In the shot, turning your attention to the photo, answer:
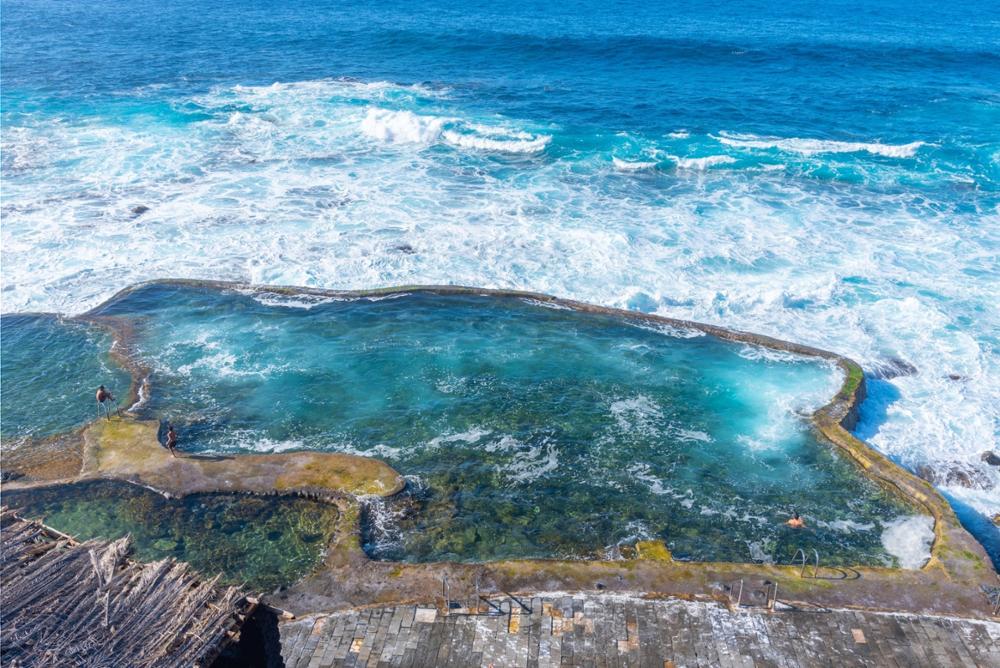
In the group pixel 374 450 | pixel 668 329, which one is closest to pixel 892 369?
pixel 668 329

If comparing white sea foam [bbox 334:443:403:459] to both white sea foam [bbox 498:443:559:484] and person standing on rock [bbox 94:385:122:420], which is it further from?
person standing on rock [bbox 94:385:122:420]

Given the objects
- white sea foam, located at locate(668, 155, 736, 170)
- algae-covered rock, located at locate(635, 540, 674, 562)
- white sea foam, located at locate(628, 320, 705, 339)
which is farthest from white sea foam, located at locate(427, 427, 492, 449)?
white sea foam, located at locate(668, 155, 736, 170)

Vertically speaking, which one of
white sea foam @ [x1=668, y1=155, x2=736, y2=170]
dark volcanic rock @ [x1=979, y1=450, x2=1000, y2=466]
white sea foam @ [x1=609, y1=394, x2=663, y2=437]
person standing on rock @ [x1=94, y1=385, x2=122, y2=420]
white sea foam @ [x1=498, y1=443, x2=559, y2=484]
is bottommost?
person standing on rock @ [x1=94, y1=385, x2=122, y2=420]

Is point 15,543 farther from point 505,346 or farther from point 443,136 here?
point 443,136

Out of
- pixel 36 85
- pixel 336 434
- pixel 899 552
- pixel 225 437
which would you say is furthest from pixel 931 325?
pixel 36 85

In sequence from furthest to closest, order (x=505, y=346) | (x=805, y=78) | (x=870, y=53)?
(x=870, y=53) → (x=805, y=78) → (x=505, y=346)
